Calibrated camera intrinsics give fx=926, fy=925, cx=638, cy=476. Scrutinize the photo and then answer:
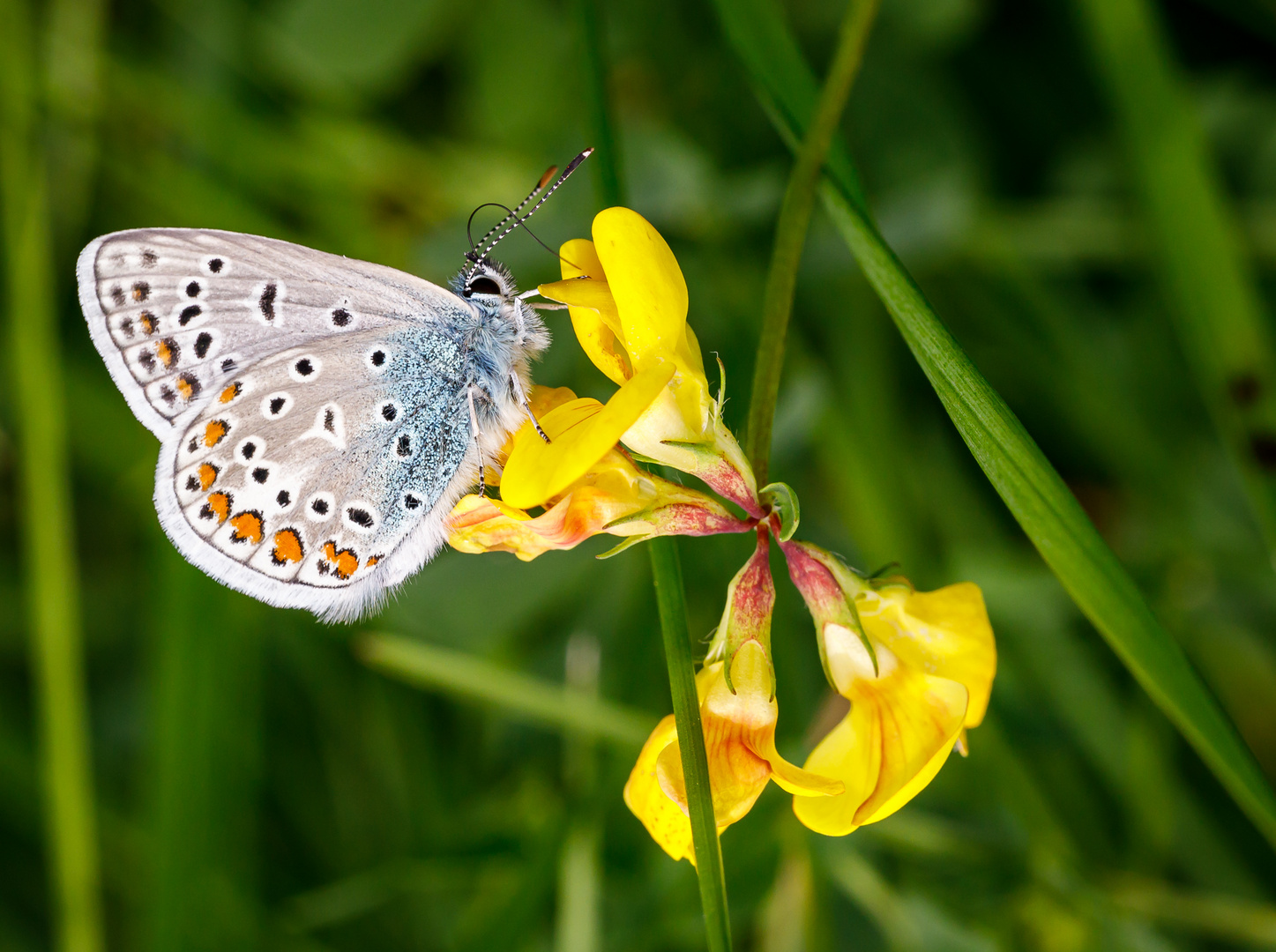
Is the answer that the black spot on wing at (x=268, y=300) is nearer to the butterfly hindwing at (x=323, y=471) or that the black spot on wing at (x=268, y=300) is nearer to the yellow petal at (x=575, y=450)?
the butterfly hindwing at (x=323, y=471)

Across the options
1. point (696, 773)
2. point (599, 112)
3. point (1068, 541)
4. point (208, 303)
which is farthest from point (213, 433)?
point (1068, 541)

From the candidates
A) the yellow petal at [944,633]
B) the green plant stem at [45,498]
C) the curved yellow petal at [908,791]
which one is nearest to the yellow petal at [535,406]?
the yellow petal at [944,633]

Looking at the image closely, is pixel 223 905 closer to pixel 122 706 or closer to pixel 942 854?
pixel 122 706

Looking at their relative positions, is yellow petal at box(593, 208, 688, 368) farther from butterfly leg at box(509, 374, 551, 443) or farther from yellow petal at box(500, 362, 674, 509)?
butterfly leg at box(509, 374, 551, 443)

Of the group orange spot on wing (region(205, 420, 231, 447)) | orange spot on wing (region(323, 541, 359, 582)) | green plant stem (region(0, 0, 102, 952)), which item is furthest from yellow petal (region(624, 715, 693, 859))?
green plant stem (region(0, 0, 102, 952))

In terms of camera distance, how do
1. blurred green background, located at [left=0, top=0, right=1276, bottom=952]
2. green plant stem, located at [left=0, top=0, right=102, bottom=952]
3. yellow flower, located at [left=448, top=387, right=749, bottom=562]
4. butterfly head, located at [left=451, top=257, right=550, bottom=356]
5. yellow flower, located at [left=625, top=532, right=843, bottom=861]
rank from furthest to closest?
green plant stem, located at [left=0, top=0, right=102, bottom=952] < blurred green background, located at [left=0, top=0, right=1276, bottom=952] < butterfly head, located at [left=451, top=257, right=550, bottom=356] < yellow flower, located at [left=448, top=387, right=749, bottom=562] < yellow flower, located at [left=625, top=532, right=843, bottom=861]

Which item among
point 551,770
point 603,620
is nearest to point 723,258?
point 603,620
